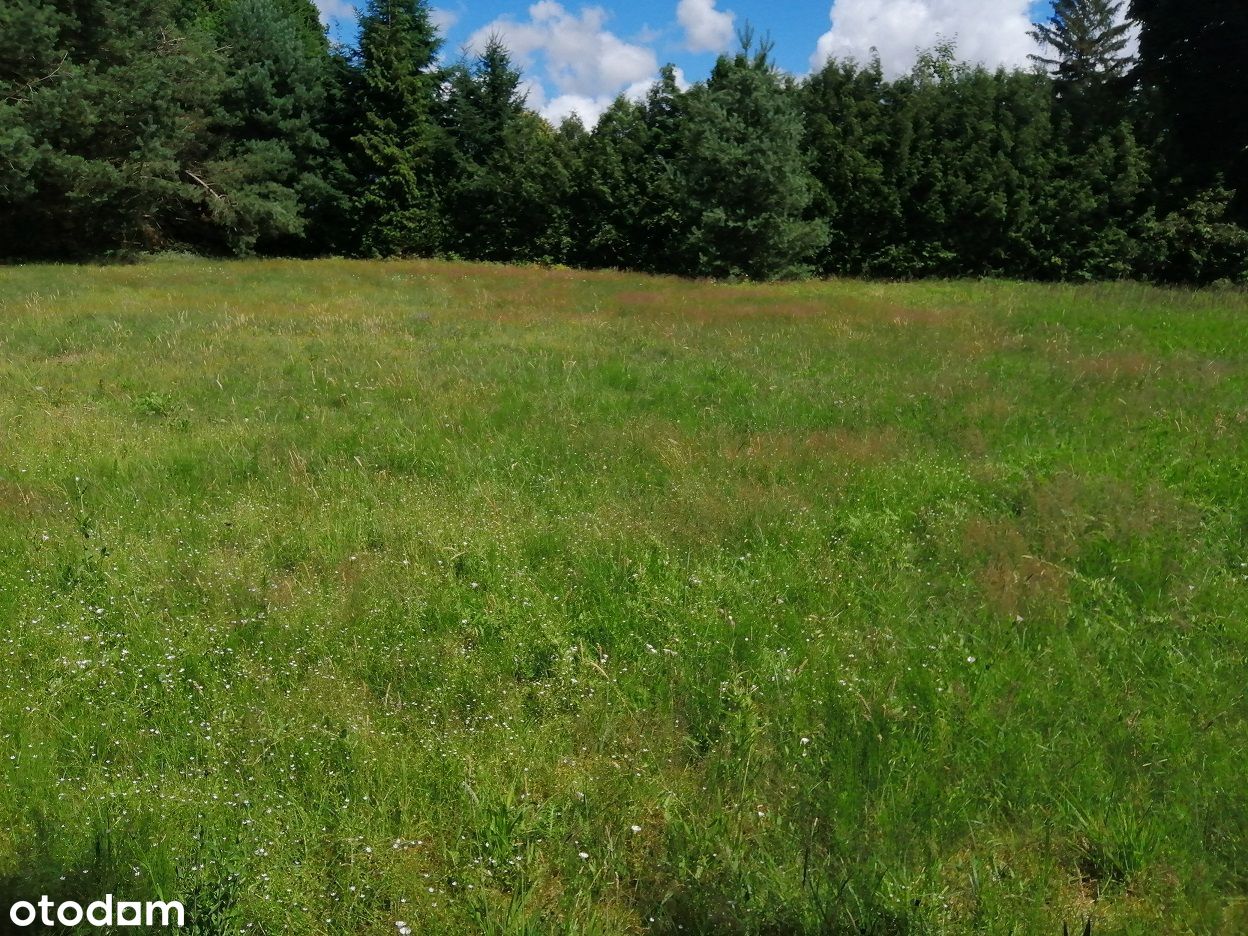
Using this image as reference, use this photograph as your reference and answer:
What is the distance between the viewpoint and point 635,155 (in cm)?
3172

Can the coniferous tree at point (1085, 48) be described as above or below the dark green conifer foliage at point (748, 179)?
above

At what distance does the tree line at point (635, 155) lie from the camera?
24.7 meters

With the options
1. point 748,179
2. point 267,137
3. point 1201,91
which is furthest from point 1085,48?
point 267,137

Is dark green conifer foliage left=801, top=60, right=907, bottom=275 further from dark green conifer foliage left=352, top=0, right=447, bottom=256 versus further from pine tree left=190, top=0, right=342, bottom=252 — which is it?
pine tree left=190, top=0, right=342, bottom=252

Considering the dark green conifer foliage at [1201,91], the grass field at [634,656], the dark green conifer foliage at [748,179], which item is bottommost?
the grass field at [634,656]

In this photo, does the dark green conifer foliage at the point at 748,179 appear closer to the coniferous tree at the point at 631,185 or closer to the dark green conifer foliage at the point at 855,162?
the dark green conifer foliage at the point at 855,162

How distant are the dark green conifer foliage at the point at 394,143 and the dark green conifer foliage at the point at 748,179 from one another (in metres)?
15.0

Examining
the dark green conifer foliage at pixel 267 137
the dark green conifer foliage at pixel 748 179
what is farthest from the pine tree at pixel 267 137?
the dark green conifer foliage at pixel 748 179

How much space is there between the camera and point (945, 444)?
7.28 m

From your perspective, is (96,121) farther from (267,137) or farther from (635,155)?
(635,155)

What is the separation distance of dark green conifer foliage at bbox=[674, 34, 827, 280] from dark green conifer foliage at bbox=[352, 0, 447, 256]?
1496 centimetres

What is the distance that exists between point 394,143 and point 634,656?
1379 inches

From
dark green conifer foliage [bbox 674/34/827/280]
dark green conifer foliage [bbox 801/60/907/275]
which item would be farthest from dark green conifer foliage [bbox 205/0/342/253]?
dark green conifer foliage [bbox 801/60/907/275]

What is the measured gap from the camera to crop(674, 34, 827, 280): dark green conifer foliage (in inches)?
904
